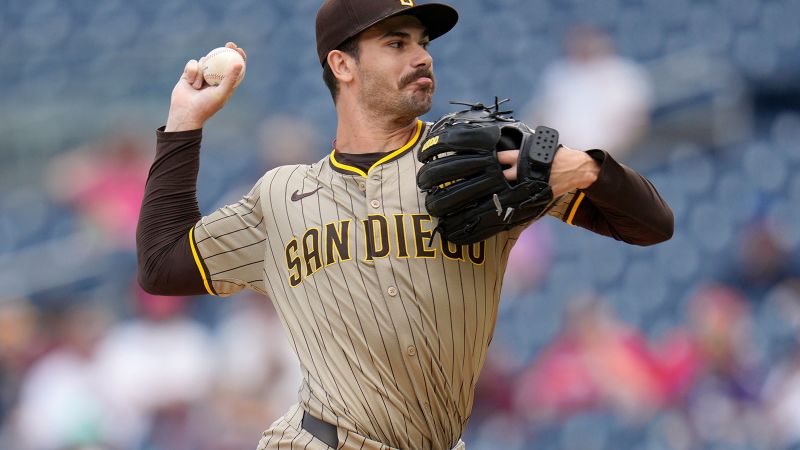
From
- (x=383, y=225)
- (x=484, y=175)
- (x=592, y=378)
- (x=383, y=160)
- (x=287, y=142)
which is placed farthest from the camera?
(x=287, y=142)

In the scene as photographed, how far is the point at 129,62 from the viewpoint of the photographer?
7.85 m

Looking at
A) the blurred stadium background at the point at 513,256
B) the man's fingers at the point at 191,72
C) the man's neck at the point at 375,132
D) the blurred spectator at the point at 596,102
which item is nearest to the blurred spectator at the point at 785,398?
the blurred stadium background at the point at 513,256

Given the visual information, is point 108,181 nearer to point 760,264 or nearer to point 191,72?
point 760,264

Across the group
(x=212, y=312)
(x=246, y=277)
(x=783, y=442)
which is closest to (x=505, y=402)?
(x=783, y=442)

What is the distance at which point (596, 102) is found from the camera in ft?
23.0

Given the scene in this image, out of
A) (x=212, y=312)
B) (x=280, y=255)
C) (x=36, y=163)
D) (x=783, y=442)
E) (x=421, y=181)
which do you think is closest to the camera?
(x=421, y=181)

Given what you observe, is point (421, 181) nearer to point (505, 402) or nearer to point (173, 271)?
point (173, 271)

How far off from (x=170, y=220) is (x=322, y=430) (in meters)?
0.67

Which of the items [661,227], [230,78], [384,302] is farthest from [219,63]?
[661,227]

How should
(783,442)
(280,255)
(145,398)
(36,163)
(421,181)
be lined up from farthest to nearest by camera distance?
(36,163), (145,398), (783,442), (280,255), (421,181)

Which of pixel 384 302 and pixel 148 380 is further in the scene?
pixel 148 380

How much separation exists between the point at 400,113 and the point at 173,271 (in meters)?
0.69

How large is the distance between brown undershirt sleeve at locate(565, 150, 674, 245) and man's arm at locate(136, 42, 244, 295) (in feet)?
3.11

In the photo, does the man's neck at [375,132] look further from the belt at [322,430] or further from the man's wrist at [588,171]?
the belt at [322,430]
